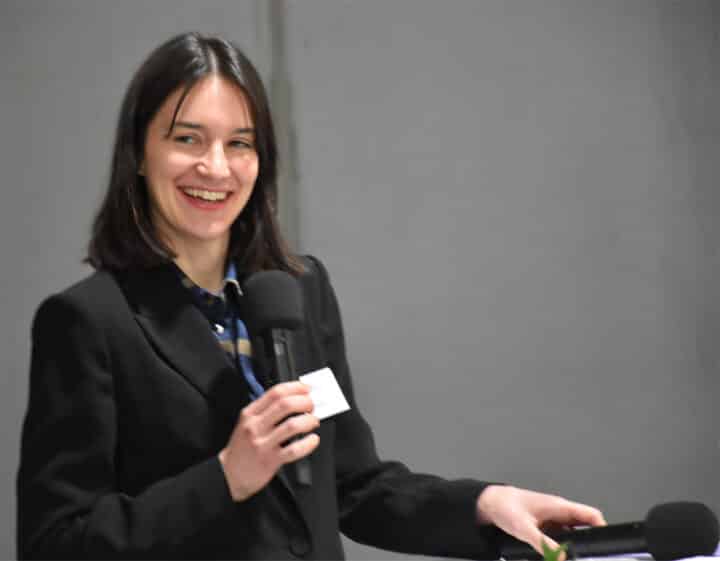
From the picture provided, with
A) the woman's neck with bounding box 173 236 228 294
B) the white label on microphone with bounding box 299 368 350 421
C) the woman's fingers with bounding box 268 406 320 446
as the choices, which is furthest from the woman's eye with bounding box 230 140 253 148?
the woman's fingers with bounding box 268 406 320 446

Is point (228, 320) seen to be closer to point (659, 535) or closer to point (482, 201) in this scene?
point (659, 535)

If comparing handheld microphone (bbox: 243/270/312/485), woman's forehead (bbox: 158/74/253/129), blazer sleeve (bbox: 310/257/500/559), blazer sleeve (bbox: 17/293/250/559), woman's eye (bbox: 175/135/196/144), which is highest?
woman's forehead (bbox: 158/74/253/129)

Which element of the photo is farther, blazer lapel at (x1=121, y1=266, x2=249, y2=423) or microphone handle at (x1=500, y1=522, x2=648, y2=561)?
blazer lapel at (x1=121, y1=266, x2=249, y2=423)

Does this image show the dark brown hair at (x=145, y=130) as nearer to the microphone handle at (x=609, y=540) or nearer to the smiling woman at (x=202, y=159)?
the smiling woman at (x=202, y=159)

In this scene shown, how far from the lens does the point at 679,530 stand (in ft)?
5.30

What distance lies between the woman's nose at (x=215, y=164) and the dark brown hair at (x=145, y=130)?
0.08 meters

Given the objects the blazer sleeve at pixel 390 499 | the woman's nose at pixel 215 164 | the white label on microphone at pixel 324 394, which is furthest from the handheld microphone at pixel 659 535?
the woman's nose at pixel 215 164

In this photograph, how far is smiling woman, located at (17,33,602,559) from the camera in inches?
61.4

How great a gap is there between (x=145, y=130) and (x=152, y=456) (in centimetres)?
55

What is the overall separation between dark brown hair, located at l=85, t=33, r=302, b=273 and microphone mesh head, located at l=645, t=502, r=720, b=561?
35.2 inches

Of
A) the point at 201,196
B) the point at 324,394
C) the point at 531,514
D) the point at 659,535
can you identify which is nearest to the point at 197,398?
the point at 324,394

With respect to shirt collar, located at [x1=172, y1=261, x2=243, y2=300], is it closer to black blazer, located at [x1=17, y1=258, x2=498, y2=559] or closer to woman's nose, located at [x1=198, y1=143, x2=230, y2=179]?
black blazer, located at [x1=17, y1=258, x2=498, y2=559]

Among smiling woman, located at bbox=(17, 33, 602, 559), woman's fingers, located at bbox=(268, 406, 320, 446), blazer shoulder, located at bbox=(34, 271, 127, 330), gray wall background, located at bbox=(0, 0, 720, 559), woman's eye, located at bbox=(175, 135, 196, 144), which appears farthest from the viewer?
gray wall background, located at bbox=(0, 0, 720, 559)

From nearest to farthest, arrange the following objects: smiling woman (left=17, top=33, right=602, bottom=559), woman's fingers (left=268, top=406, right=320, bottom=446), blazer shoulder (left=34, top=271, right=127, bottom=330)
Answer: woman's fingers (left=268, top=406, right=320, bottom=446) → smiling woman (left=17, top=33, right=602, bottom=559) → blazer shoulder (left=34, top=271, right=127, bottom=330)
